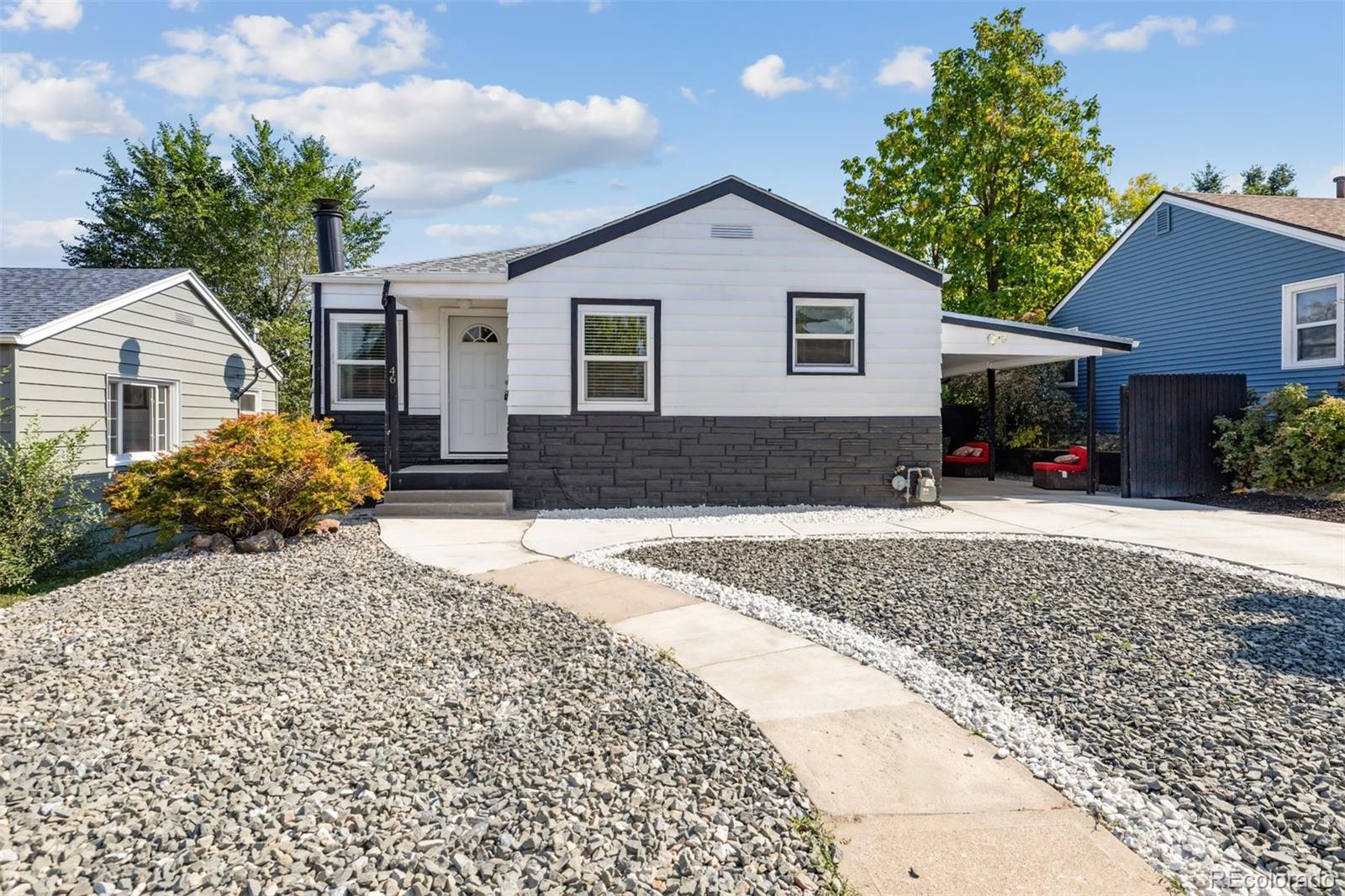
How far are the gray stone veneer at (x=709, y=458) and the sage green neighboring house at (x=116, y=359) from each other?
4.84m

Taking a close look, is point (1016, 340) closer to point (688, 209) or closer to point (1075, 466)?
point (1075, 466)

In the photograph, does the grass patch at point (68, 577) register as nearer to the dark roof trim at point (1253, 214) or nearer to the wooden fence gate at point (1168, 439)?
the wooden fence gate at point (1168, 439)

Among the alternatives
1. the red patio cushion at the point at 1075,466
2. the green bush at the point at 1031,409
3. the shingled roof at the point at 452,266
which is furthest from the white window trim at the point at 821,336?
the green bush at the point at 1031,409

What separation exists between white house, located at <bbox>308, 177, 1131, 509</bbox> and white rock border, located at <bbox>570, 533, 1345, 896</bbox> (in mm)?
3808

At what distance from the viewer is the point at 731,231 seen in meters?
9.22

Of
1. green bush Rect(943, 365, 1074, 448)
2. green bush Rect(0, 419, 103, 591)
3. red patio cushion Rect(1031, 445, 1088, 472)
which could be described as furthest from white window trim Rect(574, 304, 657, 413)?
green bush Rect(943, 365, 1074, 448)

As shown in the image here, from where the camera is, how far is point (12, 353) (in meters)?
7.28

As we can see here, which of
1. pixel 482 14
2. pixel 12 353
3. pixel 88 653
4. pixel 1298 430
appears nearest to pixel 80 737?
pixel 88 653

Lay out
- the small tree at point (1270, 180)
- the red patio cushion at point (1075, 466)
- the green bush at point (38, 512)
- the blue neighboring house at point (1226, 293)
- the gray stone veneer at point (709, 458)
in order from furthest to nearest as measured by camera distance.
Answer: the small tree at point (1270, 180) → the red patio cushion at point (1075, 466) → the blue neighboring house at point (1226, 293) → the gray stone veneer at point (709, 458) → the green bush at point (38, 512)

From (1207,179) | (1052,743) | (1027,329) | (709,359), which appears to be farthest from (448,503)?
(1207,179)

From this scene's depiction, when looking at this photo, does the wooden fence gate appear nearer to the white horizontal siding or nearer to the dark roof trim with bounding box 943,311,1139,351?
the dark roof trim with bounding box 943,311,1139,351

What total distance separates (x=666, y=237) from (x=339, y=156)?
22.6 meters

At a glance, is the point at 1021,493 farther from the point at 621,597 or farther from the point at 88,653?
the point at 88,653

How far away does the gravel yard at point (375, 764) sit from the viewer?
1979 mm
